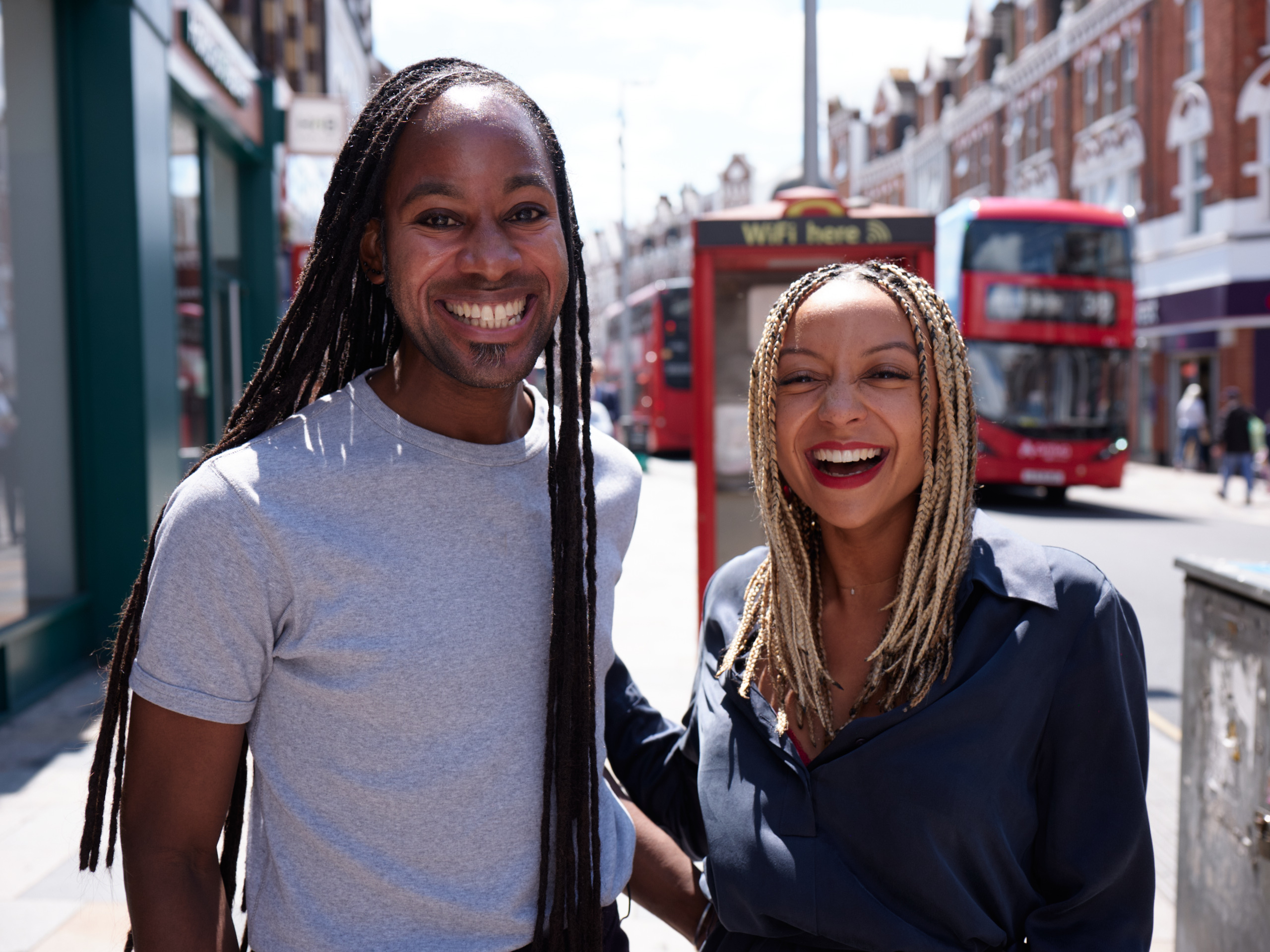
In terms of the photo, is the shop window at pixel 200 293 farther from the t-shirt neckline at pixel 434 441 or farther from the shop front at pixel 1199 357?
the shop front at pixel 1199 357

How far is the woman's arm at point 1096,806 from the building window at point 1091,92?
102 ft

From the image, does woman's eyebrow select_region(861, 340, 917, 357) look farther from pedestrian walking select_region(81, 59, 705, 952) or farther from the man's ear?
the man's ear

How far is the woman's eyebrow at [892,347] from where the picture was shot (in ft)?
5.70

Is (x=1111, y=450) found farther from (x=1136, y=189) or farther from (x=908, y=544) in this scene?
(x=908, y=544)

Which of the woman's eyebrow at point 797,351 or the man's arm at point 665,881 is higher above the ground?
the woman's eyebrow at point 797,351

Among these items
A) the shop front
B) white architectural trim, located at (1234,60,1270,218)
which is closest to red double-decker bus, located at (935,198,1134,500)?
the shop front

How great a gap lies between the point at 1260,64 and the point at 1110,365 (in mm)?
11250

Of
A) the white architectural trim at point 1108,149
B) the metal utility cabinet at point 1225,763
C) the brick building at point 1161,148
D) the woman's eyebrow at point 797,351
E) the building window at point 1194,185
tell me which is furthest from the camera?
the white architectural trim at point 1108,149

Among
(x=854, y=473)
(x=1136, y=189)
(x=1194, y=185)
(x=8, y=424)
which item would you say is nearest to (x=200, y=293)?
(x=8, y=424)

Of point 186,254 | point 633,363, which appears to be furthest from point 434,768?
point 633,363

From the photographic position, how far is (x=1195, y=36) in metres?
24.0

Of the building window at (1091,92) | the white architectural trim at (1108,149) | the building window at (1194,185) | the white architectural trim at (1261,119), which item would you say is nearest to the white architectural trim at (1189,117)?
the building window at (1194,185)

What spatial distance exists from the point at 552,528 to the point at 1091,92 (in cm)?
3143

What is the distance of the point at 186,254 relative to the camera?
8812mm
